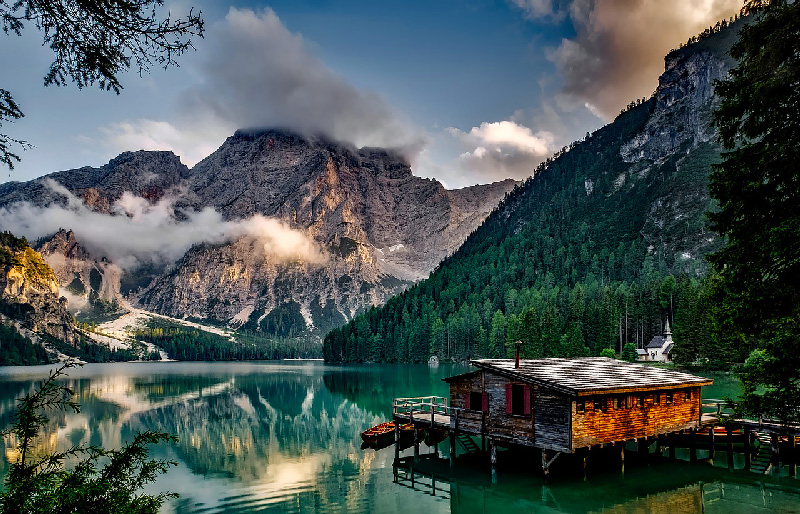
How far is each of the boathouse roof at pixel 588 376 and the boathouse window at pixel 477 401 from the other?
5.95ft

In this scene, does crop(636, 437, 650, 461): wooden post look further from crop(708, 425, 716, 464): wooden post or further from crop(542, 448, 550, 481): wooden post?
crop(542, 448, 550, 481): wooden post

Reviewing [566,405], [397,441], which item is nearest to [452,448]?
[397,441]

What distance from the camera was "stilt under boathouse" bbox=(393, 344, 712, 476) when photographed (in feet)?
100

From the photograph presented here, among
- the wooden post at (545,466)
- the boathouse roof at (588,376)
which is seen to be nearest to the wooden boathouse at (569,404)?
the boathouse roof at (588,376)

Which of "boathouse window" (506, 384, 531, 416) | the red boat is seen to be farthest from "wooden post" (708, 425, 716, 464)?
the red boat

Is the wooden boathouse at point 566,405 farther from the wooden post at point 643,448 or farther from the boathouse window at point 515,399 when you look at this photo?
the wooden post at point 643,448

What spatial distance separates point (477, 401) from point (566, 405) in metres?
7.51

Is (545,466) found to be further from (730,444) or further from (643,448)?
(730,444)

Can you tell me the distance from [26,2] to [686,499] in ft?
110

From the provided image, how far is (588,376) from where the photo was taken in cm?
3431

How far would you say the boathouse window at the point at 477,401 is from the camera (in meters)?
35.2

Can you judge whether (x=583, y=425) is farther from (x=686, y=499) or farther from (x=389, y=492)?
(x=389, y=492)

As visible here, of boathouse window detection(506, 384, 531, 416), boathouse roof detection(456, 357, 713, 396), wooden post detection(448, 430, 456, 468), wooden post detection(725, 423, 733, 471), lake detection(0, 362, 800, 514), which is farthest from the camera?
wooden post detection(448, 430, 456, 468)

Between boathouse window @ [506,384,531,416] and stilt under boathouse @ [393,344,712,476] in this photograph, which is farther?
boathouse window @ [506,384,531,416]
